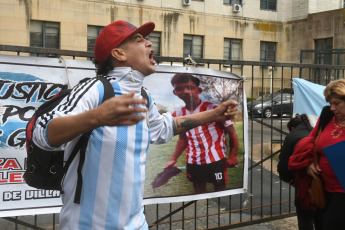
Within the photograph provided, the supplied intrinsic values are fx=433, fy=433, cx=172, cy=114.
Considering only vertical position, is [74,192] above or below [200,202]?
above

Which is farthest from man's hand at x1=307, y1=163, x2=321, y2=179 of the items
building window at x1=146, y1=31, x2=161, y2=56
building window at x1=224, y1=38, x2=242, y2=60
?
building window at x1=224, y1=38, x2=242, y2=60

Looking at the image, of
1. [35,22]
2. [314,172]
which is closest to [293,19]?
[35,22]

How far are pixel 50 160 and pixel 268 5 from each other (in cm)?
3310

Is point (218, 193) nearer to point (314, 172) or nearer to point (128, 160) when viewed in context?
point (314, 172)

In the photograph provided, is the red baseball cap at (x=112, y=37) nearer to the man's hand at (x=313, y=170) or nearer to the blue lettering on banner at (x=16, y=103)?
the blue lettering on banner at (x=16, y=103)

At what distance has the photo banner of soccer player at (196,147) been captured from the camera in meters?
4.52

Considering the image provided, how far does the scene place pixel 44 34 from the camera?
83.3 feet

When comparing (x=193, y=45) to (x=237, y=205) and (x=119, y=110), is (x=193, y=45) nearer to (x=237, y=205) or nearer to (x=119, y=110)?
(x=237, y=205)

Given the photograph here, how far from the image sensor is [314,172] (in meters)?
4.23

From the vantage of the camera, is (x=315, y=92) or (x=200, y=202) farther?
(x=200, y=202)

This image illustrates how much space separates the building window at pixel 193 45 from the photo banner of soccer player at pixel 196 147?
962 inches

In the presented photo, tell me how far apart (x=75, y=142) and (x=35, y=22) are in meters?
24.5

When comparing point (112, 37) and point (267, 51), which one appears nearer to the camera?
point (112, 37)

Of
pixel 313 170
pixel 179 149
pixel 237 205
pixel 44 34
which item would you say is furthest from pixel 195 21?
pixel 313 170
